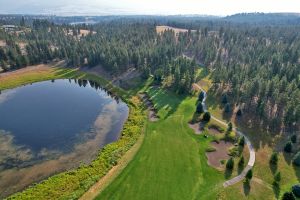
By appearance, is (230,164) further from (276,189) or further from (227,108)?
(227,108)

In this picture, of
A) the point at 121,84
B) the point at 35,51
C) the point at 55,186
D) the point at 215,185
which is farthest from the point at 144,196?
the point at 35,51

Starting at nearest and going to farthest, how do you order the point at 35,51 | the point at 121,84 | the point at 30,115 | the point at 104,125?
the point at 104,125, the point at 30,115, the point at 121,84, the point at 35,51

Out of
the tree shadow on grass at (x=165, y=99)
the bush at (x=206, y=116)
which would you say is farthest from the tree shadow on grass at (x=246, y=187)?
the tree shadow on grass at (x=165, y=99)

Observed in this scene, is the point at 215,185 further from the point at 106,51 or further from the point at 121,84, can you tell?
the point at 106,51

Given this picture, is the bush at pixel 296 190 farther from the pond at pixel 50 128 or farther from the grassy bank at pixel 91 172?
the pond at pixel 50 128

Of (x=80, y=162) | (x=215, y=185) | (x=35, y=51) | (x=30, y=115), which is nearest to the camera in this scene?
(x=215, y=185)

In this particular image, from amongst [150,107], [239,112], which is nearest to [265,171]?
[239,112]
